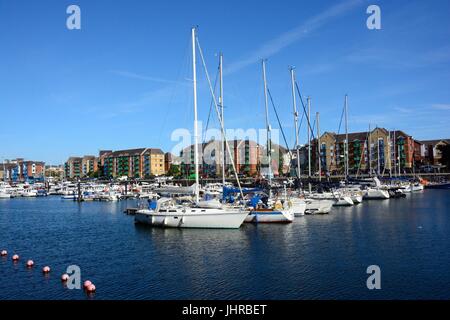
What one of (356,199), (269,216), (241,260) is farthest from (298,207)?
(241,260)

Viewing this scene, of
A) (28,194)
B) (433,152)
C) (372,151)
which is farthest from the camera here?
(433,152)

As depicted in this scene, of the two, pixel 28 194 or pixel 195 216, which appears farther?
pixel 28 194

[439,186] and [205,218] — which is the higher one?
[205,218]

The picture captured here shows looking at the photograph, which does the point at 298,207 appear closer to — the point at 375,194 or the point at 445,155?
the point at 375,194

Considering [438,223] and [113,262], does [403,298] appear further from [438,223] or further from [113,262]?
[438,223]

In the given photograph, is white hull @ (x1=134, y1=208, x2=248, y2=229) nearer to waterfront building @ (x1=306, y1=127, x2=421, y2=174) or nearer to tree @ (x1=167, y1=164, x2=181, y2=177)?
waterfront building @ (x1=306, y1=127, x2=421, y2=174)

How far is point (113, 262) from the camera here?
95.8 feet

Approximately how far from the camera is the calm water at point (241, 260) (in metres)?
22.4

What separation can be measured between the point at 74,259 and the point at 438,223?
36148 millimetres

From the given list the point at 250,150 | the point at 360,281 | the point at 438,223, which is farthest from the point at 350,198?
the point at 250,150

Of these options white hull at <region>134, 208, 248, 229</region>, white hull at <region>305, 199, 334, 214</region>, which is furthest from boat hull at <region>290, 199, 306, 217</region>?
white hull at <region>134, 208, 248, 229</region>

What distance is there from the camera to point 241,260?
1128 inches

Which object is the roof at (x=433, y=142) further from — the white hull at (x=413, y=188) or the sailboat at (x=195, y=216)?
the sailboat at (x=195, y=216)

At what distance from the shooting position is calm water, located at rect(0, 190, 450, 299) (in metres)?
22.4
